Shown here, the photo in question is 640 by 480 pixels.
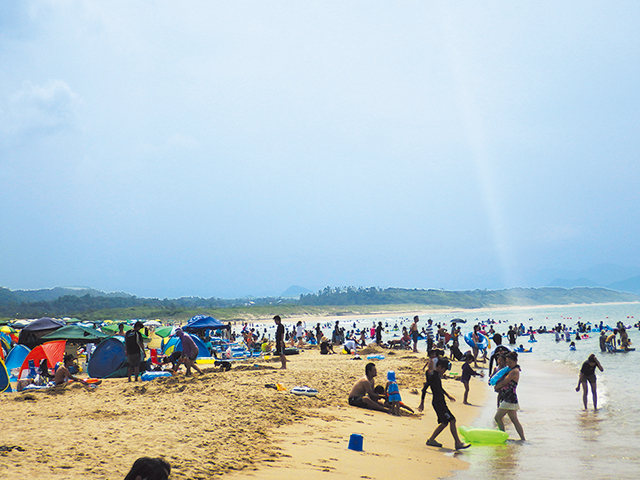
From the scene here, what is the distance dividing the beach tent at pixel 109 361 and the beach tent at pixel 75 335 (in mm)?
4055

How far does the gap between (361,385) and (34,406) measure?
6.88 m

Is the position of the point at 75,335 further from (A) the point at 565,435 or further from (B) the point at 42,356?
(A) the point at 565,435

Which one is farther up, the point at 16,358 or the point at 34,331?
the point at 34,331

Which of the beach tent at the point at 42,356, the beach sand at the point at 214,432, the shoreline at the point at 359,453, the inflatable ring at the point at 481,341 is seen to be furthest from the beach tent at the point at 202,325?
the shoreline at the point at 359,453

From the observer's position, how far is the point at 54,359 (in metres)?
14.9

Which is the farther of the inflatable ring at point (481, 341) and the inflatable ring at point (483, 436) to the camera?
the inflatable ring at point (481, 341)

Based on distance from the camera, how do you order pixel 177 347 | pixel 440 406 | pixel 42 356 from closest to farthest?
pixel 440 406, pixel 42 356, pixel 177 347

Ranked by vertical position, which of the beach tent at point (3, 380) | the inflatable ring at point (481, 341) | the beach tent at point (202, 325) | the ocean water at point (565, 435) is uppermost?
the beach tent at point (202, 325)

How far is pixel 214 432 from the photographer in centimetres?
711

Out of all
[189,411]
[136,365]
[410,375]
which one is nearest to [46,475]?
[189,411]

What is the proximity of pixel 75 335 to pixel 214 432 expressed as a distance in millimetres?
13752

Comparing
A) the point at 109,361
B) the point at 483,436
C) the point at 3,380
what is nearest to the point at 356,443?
the point at 483,436

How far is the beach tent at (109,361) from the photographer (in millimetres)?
14609

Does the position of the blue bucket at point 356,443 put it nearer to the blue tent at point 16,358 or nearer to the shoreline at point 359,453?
the shoreline at point 359,453
